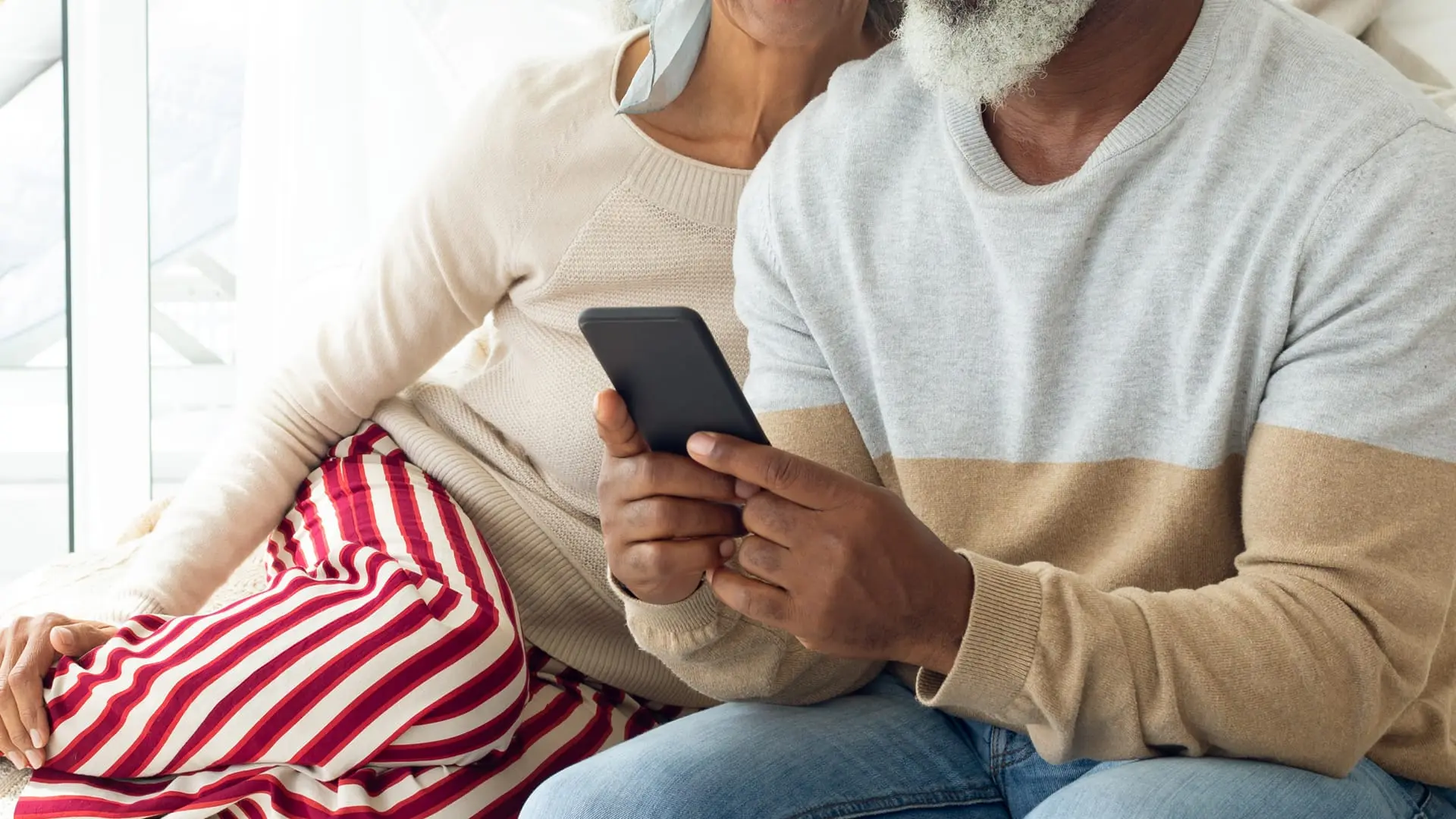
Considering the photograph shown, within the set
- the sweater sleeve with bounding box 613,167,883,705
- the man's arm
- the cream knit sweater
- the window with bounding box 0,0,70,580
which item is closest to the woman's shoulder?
the cream knit sweater

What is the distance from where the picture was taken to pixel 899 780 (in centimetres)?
96

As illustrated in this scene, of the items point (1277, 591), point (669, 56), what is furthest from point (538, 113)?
point (1277, 591)

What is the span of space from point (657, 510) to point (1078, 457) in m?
0.32

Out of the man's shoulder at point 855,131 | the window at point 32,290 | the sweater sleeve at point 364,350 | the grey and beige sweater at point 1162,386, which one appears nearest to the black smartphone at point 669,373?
the grey and beige sweater at point 1162,386

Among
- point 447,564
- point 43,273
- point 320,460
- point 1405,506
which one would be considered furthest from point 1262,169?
point 43,273

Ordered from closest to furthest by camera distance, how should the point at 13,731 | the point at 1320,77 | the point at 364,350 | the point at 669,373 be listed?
the point at 669,373, the point at 1320,77, the point at 13,731, the point at 364,350

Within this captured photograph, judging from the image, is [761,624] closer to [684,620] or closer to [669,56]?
[684,620]

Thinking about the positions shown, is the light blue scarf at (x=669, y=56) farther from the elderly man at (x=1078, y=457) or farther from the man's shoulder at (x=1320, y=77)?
the man's shoulder at (x=1320, y=77)

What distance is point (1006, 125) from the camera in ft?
3.50

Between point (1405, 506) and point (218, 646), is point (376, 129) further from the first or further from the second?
point (1405, 506)

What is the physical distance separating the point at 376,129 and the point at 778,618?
4.93 feet

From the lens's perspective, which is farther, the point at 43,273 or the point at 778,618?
the point at 43,273

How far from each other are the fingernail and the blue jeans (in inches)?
9.1

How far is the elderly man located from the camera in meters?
0.83
